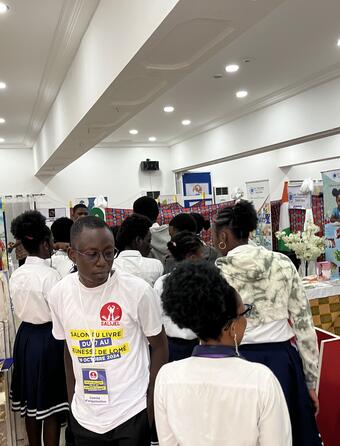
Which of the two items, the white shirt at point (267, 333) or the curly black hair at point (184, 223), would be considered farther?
the curly black hair at point (184, 223)

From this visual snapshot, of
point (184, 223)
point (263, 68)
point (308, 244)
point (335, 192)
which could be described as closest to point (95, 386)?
point (184, 223)

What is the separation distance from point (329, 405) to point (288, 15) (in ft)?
12.5

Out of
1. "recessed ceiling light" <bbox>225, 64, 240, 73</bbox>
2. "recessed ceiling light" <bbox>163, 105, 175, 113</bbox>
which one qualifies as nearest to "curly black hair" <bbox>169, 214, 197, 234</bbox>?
"recessed ceiling light" <bbox>225, 64, 240, 73</bbox>

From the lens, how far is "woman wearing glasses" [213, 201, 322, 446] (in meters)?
1.83

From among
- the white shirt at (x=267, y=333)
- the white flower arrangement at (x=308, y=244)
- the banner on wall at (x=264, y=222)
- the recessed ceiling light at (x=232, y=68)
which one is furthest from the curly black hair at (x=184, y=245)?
the banner on wall at (x=264, y=222)

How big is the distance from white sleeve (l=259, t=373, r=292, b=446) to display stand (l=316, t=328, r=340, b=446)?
1259 millimetres

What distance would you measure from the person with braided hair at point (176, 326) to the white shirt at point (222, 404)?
83cm

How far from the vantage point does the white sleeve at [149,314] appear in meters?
1.52

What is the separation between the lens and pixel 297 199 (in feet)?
21.5

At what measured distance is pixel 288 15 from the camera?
441 cm

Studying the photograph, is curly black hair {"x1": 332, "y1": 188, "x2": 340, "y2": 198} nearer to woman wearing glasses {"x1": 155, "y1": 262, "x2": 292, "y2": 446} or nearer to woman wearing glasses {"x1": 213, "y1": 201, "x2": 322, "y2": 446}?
woman wearing glasses {"x1": 213, "y1": 201, "x2": 322, "y2": 446}

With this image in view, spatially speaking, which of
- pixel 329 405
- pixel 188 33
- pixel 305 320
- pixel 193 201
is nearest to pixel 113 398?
pixel 305 320

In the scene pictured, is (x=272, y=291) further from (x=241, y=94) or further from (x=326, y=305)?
(x=241, y=94)

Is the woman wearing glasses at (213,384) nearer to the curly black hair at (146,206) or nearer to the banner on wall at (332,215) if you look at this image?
the curly black hair at (146,206)
